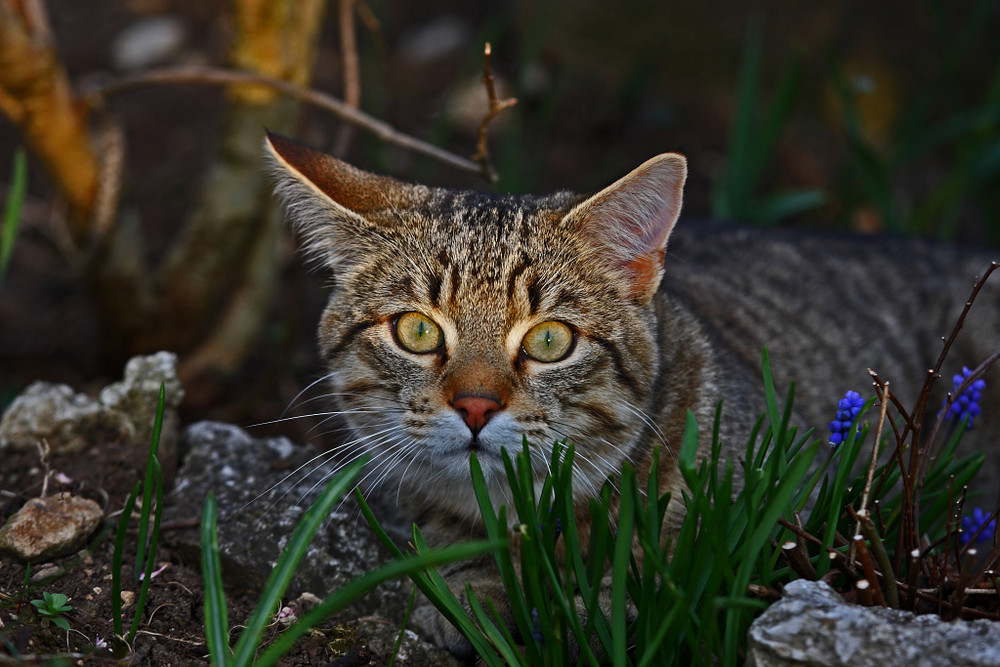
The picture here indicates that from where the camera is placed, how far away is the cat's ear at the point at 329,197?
2.49 metres

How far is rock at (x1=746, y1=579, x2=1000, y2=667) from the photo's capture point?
1.59 m

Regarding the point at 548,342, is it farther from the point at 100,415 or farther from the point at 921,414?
the point at 100,415

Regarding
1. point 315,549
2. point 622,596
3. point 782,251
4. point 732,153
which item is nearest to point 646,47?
point 732,153

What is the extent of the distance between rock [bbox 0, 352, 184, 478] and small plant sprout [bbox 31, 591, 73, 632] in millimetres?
662

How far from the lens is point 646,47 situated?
Result: 5660mm

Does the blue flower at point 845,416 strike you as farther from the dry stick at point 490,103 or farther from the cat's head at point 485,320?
the dry stick at point 490,103

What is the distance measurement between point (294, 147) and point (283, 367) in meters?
1.56

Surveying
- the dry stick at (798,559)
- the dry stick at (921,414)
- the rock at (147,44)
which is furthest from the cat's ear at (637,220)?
the rock at (147,44)

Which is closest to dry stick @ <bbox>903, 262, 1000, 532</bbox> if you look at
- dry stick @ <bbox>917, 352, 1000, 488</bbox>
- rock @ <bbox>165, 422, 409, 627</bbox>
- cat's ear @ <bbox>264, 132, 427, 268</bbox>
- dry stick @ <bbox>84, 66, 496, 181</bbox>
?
dry stick @ <bbox>917, 352, 1000, 488</bbox>

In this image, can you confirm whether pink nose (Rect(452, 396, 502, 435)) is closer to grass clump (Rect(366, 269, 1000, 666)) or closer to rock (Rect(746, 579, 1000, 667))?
grass clump (Rect(366, 269, 1000, 666))

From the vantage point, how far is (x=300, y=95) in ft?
10.3

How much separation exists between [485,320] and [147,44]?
4767 millimetres

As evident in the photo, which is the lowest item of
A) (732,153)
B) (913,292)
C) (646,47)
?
(913,292)

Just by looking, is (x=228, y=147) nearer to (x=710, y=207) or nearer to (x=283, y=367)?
(x=283, y=367)
